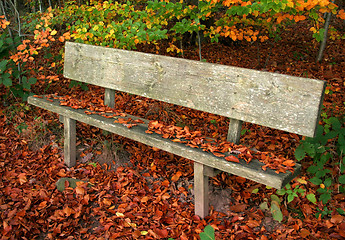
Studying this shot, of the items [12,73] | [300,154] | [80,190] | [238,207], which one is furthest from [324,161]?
[12,73]

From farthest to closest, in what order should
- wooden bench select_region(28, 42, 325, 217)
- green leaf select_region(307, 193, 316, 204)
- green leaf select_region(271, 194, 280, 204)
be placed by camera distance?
green leaf select_region(271, 194, 280, 204) < green leaf select_region(307, 193, 316, 204) < wooden bench select_region(28, 42, 325, 217)

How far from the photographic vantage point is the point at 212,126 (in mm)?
3738

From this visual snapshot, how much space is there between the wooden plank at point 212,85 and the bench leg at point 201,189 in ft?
1.64

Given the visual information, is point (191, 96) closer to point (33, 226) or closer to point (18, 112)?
point (33, 226)

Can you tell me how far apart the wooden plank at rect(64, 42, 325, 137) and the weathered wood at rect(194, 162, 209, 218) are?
1.67ft

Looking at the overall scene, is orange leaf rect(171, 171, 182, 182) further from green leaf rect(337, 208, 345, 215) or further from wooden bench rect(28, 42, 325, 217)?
green leaf rect(337, 208, 345, 215)

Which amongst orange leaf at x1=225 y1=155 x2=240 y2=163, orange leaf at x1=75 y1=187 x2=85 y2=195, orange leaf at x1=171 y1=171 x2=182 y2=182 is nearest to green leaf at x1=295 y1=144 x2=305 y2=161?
orange leaf at x1=225 y1=155 x2=240 y2=163

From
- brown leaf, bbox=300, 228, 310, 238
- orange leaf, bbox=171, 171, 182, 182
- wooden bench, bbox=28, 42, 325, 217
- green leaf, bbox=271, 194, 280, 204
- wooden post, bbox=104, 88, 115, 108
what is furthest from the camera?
wooden post, bbox=104, 88, 115, 108

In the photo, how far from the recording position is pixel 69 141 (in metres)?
3.31

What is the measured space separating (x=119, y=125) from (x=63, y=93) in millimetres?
2287

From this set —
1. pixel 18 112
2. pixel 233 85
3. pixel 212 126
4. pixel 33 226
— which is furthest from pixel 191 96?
pixel 18 112

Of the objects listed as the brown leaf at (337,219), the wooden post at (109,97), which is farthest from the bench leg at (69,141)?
the brown leaf at (337,219)

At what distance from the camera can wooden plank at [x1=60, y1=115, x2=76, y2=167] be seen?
129 inches

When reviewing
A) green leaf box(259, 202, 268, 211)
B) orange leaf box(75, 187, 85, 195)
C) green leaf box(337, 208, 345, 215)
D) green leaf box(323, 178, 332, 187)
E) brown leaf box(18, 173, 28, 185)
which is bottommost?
brown leaf box(18, 173, 28, 185)
